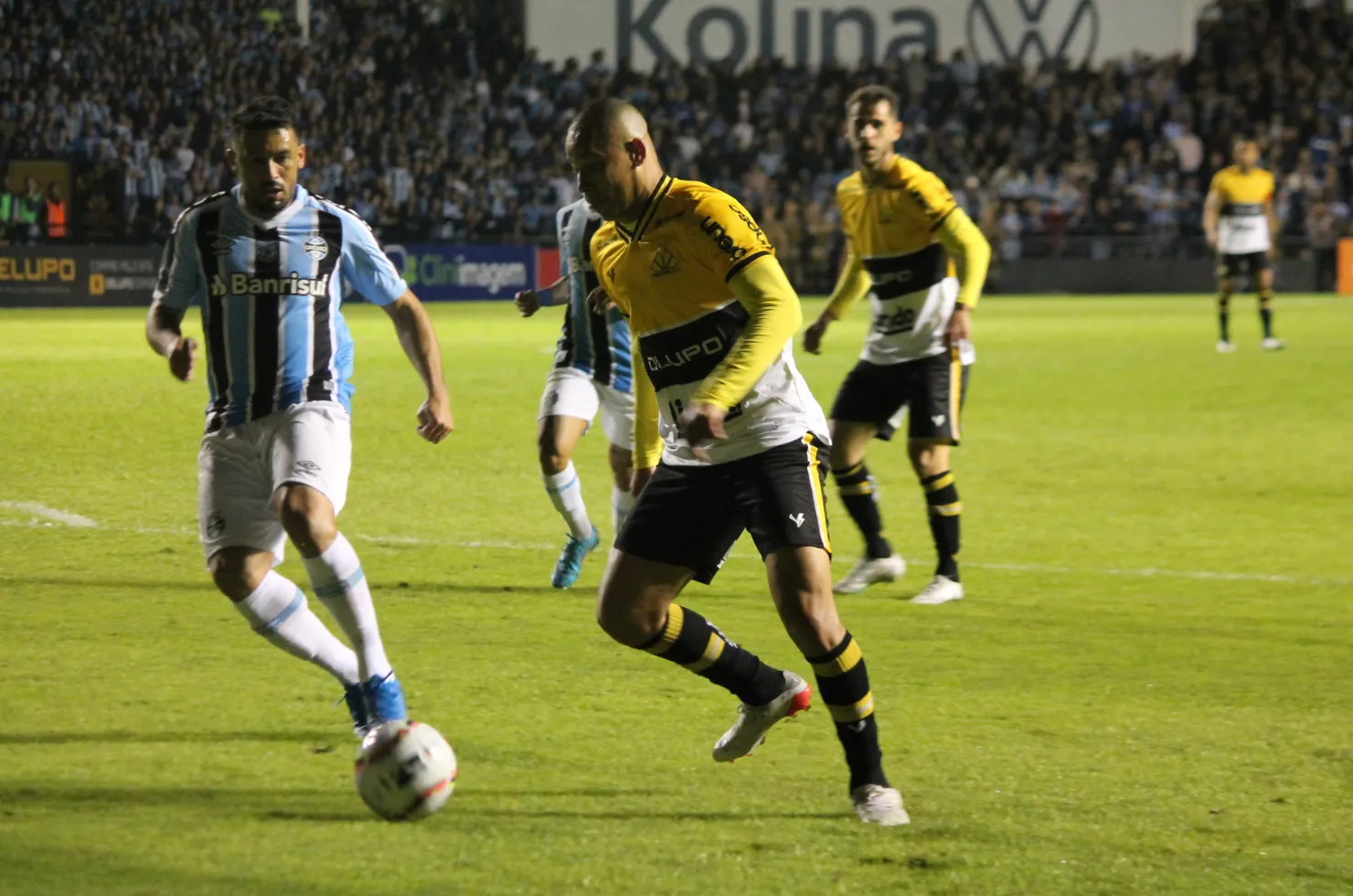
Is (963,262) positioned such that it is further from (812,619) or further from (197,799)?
(197,799)

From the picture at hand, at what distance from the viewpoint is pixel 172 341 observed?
543cm

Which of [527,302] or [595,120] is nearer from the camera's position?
[595,120]

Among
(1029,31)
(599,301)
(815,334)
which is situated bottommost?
(815,334)

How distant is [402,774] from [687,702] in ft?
5.24

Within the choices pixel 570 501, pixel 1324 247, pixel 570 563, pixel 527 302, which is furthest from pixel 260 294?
pixel 1324 247

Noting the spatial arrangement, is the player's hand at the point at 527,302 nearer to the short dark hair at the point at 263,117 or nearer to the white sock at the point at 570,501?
the white sock at the point at 570,501

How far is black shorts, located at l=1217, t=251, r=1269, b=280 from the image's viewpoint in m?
21.5

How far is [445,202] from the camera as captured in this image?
106 feet

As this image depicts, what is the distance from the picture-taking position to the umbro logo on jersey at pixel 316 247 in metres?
5.47

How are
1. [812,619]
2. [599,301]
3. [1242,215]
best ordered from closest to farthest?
[812,619], [599,301], [1242,215]

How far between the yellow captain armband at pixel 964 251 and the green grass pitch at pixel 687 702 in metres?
1.32

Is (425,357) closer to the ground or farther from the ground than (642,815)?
farther from the ground

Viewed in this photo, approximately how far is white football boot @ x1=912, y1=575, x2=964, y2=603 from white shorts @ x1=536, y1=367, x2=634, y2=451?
148 cm

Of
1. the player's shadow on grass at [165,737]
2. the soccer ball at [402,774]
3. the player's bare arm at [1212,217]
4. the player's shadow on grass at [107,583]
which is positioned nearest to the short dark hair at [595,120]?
the soccer ball at [402,774]
